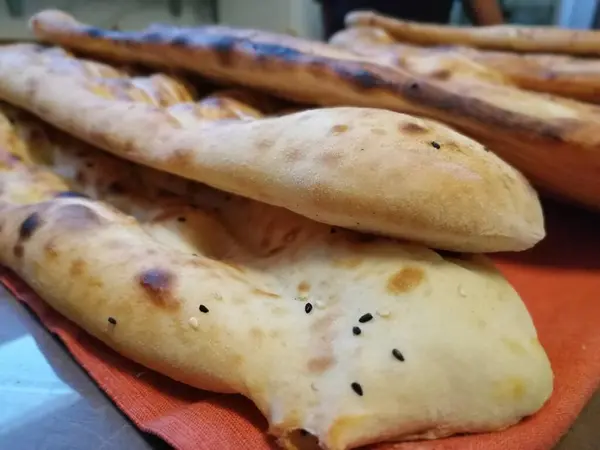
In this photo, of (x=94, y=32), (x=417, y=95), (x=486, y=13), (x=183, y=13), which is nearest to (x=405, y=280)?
(x=417, y=95)

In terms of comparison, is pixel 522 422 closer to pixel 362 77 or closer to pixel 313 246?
pixel 313 246

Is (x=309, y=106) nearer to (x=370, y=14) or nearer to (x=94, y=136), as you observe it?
(x=94, y=136)

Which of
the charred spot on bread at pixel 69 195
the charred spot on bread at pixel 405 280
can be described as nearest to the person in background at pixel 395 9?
the charred spot on bread at pixel 69 195

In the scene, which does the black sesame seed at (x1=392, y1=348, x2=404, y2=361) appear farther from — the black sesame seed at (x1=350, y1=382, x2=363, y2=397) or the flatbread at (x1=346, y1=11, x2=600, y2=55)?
the flatbread at (x1=346, y1=11, x2=600, y2=55)

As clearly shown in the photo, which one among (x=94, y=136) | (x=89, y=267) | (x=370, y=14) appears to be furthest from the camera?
(x=370, y=14)

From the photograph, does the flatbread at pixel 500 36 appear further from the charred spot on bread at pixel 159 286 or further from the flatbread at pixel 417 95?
the charred spot on bread at pixel 159 286

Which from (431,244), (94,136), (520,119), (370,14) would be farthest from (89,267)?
(370,14)

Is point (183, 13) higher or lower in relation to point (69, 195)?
lower
